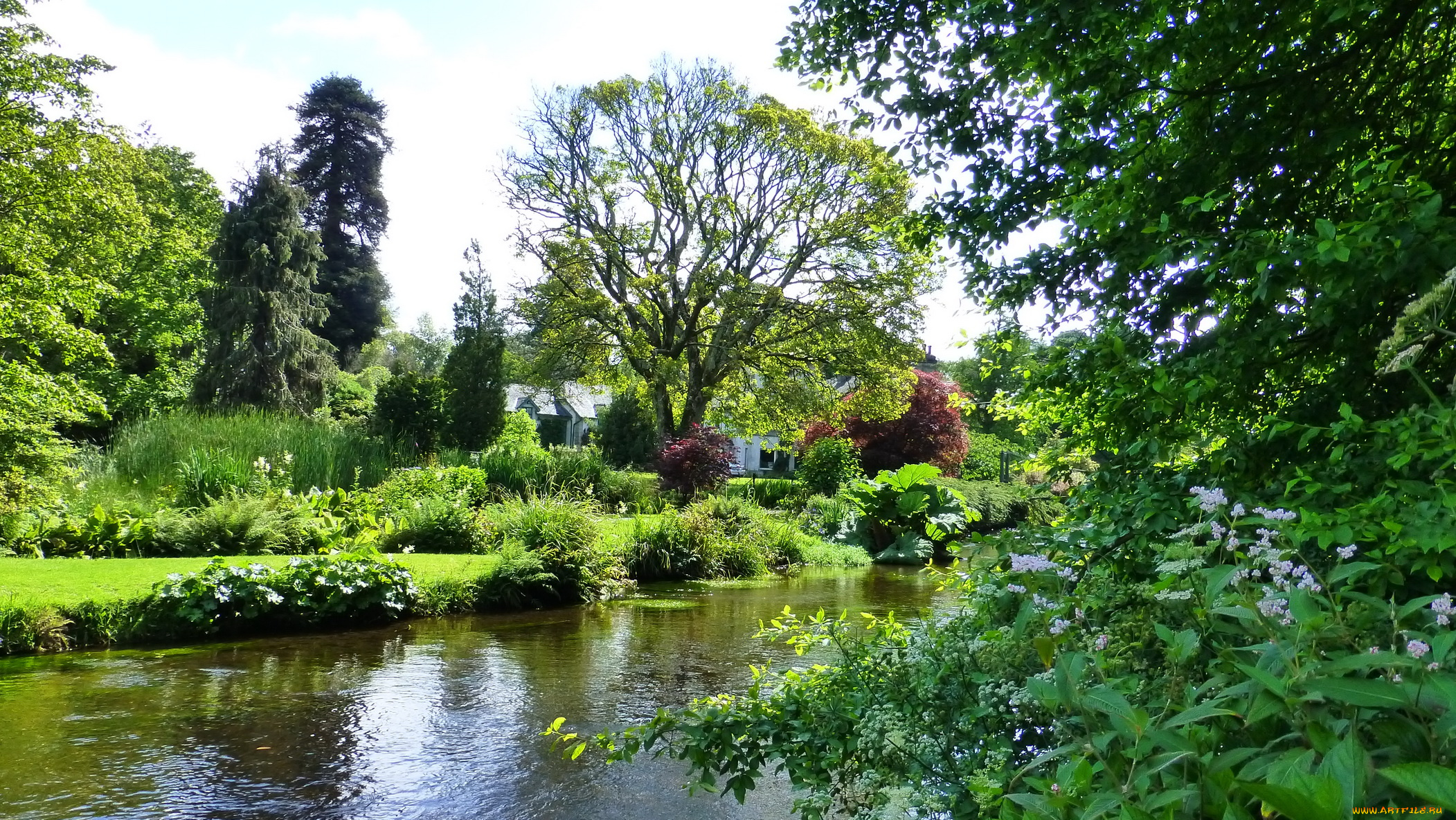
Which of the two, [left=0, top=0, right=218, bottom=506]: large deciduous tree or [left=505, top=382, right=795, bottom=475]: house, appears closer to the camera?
[left=0, top=0, right=218, bottom=506]: large deciduous tree

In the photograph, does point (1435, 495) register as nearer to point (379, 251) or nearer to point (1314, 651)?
point (1314, 651)

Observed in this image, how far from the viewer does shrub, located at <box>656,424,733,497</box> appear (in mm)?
18281

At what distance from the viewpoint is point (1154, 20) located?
3.47 metres

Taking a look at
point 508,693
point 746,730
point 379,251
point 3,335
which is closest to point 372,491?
point 3,335

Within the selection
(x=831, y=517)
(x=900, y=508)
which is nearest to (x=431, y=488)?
(x=831, y=517)

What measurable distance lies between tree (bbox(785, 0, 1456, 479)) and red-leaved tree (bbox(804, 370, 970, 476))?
920 inches

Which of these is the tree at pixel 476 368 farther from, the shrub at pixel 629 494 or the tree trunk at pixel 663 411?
the shrub at pixel 629 494

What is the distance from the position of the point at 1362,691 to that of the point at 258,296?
30015 millimetres

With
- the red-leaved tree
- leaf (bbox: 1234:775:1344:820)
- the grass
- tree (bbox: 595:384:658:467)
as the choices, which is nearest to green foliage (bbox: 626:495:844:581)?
the grass

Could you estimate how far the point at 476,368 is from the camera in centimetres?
2344

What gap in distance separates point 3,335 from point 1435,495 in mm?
13701

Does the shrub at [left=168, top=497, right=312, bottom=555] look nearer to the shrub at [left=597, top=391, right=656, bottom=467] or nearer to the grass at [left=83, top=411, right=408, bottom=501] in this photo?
the grass at [left=83, top=411, right=408, bottom=501]

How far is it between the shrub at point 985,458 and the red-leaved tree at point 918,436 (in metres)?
4.43

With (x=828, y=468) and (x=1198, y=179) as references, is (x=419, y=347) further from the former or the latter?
(x=1198, y=179)
